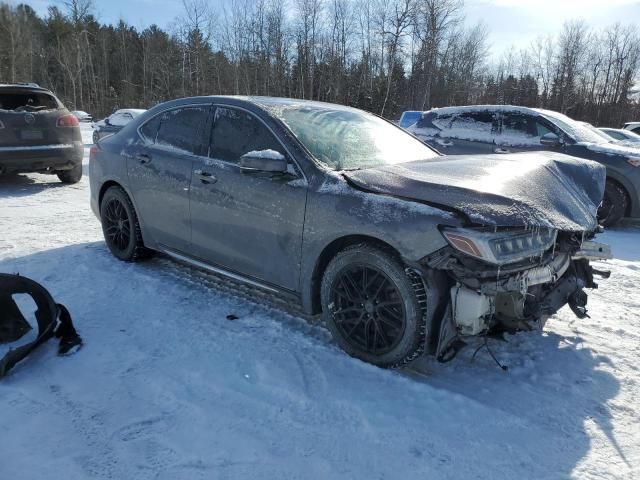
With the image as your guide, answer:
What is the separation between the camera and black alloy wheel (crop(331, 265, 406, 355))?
2.98m

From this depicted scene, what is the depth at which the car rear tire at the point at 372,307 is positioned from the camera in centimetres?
289

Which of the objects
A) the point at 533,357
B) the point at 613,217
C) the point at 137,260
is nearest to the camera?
the point at 533,357

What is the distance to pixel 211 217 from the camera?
390 centimetres

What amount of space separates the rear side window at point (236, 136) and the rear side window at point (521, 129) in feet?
19.2

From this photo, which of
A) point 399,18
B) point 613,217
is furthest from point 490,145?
point 399,18

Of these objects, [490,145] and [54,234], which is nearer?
[54,234]

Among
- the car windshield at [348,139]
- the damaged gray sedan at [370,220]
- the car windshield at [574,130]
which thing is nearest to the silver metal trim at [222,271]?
the damaged gray sedan at [370,220]

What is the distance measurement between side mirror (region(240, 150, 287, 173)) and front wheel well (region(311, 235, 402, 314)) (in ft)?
2.06

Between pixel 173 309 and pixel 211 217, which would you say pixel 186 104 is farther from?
pixel 173 309

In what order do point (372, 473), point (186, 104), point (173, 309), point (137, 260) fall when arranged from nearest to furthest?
1. point (372, 473)
2. point (173, 309)
3. point (186, 104)
4. point (137, 260)

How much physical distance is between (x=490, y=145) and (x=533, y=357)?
589 centimetres

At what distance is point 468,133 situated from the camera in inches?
342

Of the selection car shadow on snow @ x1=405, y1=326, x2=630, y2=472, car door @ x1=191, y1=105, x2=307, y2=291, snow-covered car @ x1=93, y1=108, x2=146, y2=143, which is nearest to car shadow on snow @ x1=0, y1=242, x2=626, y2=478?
car shadow on snow @ x1=405, y1=326, x2=630, y2=472

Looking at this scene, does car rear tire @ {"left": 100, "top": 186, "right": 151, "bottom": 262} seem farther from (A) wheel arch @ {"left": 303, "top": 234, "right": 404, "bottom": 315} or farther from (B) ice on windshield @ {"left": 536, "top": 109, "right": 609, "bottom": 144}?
(B) ice on windshield @ {"left": 536, "top": 109, "right": 609, "bottom": 144}
